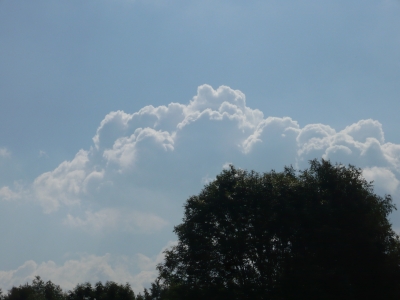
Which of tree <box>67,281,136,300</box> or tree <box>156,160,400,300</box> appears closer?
tree <box>156,160,400,300</box>

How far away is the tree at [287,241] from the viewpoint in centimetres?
4297

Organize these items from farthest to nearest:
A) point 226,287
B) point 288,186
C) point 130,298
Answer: point 130,298 → point 288,186 → point 226,287

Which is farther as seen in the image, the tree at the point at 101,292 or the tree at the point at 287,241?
the tree at the point at 101,292

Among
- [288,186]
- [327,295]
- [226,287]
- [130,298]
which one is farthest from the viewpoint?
[130,298]

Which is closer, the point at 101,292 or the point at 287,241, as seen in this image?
the point at 287,241

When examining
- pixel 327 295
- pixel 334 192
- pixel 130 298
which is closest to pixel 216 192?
pixel 334 192

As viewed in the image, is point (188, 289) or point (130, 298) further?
point (130, 298)

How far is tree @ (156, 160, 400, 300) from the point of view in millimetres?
42969

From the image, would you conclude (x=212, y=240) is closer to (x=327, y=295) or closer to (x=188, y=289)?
(x=188, y=289)

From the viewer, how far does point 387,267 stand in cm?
4256

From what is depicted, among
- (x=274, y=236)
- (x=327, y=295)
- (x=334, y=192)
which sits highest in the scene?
(x=334, y=192)

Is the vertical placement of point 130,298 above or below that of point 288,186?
below

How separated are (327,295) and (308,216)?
7.94 m

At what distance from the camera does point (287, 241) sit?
47125 millimetres
